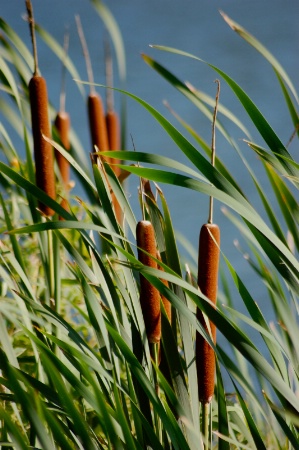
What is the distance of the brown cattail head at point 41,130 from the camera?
74cm

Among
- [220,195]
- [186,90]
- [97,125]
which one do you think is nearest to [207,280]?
[220,195]

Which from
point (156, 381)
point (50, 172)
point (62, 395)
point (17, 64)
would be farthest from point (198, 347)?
point (17, 64)

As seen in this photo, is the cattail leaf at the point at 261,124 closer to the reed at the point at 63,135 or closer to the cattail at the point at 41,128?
the cattail at the point at 41,128

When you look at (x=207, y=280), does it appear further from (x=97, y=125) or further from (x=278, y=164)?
(x=97, y=125)

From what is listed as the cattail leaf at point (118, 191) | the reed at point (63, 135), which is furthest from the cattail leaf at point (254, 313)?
the reed at point (63, 135)

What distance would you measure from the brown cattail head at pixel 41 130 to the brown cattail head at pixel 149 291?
19 cm

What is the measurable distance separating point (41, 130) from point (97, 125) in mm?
142

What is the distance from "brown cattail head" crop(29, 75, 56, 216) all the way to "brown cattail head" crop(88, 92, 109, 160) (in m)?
0.10

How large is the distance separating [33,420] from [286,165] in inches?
13.1

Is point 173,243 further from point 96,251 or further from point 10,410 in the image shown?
point 10,410

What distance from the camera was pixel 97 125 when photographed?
0.87 m

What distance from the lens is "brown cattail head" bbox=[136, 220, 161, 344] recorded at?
0.60 metres

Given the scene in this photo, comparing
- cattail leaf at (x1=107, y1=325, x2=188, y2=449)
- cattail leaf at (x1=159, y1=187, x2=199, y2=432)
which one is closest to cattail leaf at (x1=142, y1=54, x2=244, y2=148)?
cattail leaf at (x1=159, y1=187, x2=199, y2=432)

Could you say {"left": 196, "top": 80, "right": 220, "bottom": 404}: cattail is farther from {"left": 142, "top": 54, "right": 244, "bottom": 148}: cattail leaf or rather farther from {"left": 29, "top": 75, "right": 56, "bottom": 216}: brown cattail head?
{"left": 29, "top": 75, "right": 56, "bottom": 216}: brown cattail head
